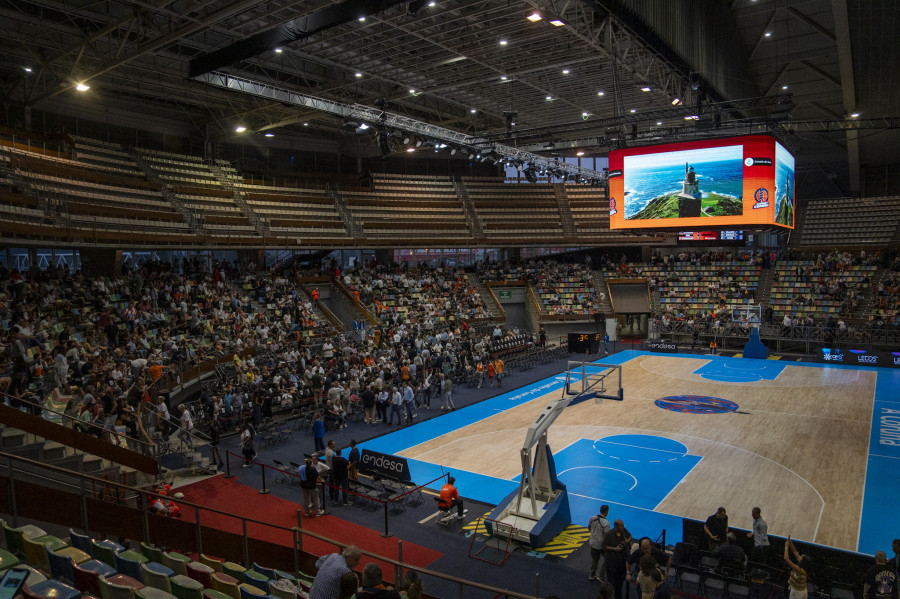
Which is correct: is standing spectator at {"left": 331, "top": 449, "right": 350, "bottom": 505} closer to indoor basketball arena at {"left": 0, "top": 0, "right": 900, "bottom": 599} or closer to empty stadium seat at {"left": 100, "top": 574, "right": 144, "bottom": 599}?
indoor basketball arena at {"left": 0, "top": 0, "right": 900, "bottom": 599}

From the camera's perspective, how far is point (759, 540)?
10172mm

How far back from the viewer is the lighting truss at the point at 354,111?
20.6 m

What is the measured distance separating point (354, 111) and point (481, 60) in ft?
17.5

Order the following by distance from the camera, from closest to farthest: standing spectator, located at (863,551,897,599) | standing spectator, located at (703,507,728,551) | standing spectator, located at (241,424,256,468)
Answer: standing spectator, located at (863,551,897,599), standing spectator, located at (703,507,728,551), standing spectator, located at (241,424,256,468)

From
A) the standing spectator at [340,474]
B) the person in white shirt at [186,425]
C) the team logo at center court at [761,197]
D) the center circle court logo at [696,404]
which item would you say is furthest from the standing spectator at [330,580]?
the center circle court logo at [696,404]

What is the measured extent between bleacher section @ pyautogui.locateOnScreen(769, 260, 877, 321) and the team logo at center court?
1884 cm

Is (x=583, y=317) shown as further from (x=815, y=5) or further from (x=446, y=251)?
(x=815, y=5)

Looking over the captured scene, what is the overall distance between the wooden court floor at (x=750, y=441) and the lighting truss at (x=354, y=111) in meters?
12.2

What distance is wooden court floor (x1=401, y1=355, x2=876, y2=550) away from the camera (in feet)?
43.9

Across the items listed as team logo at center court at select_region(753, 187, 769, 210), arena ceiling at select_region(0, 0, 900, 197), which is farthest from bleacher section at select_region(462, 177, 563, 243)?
team logo at center court at select_region(753, 187, 769, 210)

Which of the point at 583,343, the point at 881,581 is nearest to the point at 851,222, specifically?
the point at 583,343

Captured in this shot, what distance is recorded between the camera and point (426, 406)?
22.9 meters

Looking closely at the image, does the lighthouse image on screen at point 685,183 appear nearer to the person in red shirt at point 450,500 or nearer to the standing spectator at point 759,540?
the standing spectator at point 759,540

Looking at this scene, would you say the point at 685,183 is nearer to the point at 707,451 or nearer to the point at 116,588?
the point at 707,451
